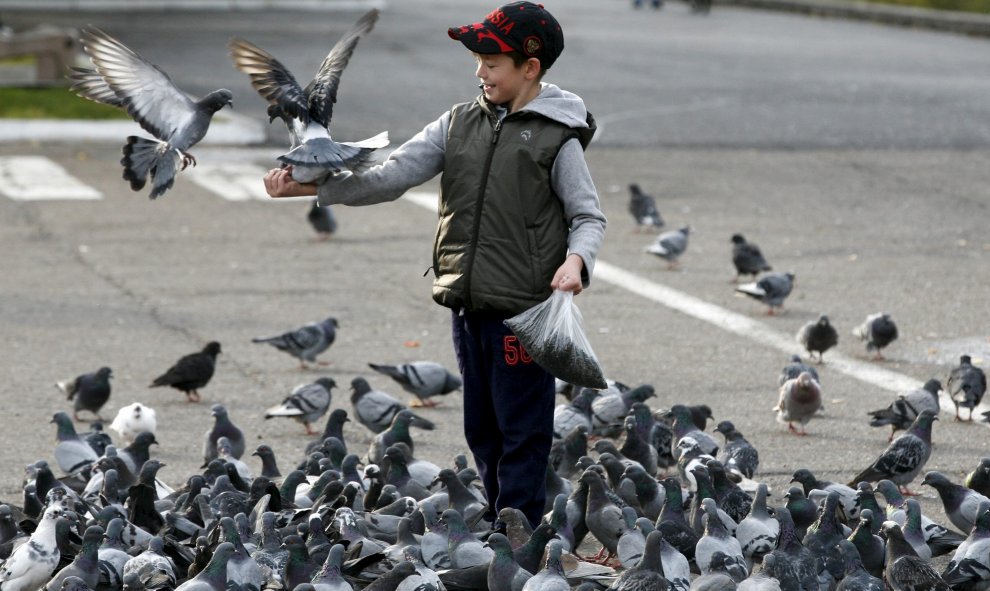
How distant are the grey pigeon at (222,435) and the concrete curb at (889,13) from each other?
87.7 ft

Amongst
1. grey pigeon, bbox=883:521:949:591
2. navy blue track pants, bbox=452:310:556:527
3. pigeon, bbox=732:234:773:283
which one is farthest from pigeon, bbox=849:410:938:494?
pigeon, bbox=732:234:773:283

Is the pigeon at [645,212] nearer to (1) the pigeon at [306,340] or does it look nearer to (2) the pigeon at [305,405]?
(1) the pigeon at [306,340]

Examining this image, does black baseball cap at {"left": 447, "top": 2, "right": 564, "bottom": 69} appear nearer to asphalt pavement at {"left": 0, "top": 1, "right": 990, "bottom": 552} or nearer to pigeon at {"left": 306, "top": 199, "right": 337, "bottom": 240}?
asphalt pavement at {"left": 0, "top": 1, "right": 990, "bottom": 552}

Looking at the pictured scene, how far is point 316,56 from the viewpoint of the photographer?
85.6 feet

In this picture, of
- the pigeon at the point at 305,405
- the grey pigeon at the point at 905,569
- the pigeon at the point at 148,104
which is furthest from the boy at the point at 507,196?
the pigeon at the point at 305,405

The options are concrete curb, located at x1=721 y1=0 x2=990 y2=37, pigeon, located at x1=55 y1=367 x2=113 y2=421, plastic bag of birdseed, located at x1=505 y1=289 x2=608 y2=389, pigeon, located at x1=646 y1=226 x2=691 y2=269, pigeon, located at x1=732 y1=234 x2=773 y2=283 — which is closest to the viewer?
plastic bag of birdseed, located at x1=505 y1=289 x2=608 y2=389

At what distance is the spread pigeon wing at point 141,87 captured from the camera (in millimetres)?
5957

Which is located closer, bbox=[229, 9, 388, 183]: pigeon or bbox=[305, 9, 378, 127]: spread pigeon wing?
bbox=[229, 9, 388, 183]: pigeon

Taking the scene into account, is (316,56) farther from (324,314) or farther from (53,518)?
(53,518)

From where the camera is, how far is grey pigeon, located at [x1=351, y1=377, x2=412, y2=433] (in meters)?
8.30

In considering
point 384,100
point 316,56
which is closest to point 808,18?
point 316,56

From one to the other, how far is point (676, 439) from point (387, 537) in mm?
1938

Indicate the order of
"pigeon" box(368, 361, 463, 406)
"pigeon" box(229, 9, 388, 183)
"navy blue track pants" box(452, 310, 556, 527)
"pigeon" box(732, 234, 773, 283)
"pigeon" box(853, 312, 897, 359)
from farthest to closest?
"pigeon" box(732, 234, 773, 283) → "pigeon" box(853, 312, 897, 359) → "pigeon" box(368, 361, 463, 406) → "navy blue track pants" box(452, 310, 556, 527) → "pigeon" box(229, 9, 388, 183)

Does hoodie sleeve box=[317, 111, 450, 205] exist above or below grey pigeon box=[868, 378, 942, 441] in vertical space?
above
